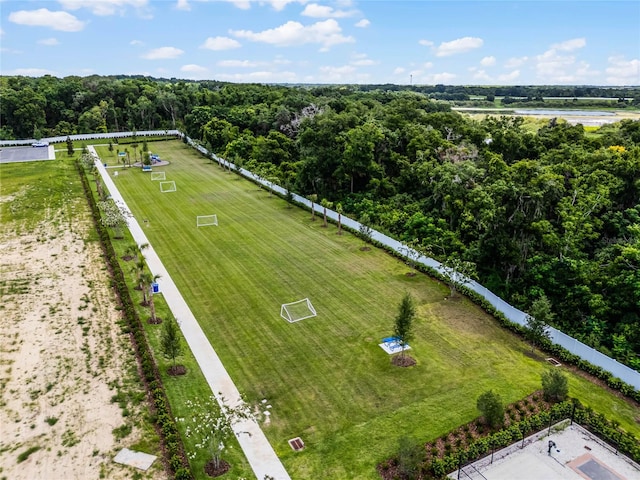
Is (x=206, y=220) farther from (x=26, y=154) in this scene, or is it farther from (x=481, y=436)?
(x=26, y=154)

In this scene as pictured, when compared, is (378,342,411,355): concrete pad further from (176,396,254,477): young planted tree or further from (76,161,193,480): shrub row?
(76,161,193,480): shrub row

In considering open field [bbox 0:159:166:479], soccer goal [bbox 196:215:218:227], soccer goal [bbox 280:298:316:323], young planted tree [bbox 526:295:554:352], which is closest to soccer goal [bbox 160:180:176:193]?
soccer goal [bbox 196:215:218:227]

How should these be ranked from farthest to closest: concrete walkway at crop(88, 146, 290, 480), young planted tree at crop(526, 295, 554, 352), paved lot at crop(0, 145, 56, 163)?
paved lot at crop(0, 145, 56, 163)
young planted tree at crop(526, 295, 554, 352)
concrete walkway at crop(88, 146, 290, 480)

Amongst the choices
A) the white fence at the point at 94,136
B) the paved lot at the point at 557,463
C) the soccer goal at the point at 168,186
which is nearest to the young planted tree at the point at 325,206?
the soccer goal at the point at 168,186

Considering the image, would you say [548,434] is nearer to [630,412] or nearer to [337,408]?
[630,412]

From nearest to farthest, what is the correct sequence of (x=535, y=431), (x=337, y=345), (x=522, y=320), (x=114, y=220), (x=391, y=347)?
(x=535, y=431) < (x=391, y=347) < (x=337, y=345) < (x=522, y=320) < (x=114, y=220)

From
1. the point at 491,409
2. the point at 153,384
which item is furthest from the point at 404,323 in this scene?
the point at 153,384
